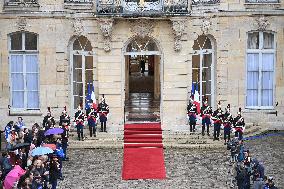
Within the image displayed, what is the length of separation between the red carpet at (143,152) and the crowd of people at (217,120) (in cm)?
173

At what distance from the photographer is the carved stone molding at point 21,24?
2950 cm

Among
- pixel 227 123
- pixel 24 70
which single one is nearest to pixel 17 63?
pixel 24 70

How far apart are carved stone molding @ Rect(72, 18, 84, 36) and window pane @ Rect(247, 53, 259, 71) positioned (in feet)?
27.1

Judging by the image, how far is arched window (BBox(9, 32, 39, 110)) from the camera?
98.4 ft

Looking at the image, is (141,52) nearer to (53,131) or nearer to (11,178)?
(53,131)

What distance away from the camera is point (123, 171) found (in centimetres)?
2398

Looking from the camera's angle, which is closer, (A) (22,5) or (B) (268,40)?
(A) (22,5)

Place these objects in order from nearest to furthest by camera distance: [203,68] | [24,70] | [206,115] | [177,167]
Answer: [177,167]
[206,115]
[24,70]
[203,68]

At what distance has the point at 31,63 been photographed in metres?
→ 30.2

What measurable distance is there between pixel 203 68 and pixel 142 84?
38.5ft

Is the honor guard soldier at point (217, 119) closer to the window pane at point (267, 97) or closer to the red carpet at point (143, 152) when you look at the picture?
the red carpet at point (143, 152)

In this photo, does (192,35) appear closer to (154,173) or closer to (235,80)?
(235,80)

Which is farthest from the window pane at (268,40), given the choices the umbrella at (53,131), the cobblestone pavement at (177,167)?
the umbrella at (53,131)

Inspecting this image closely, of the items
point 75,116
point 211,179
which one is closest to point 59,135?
point 75,116
